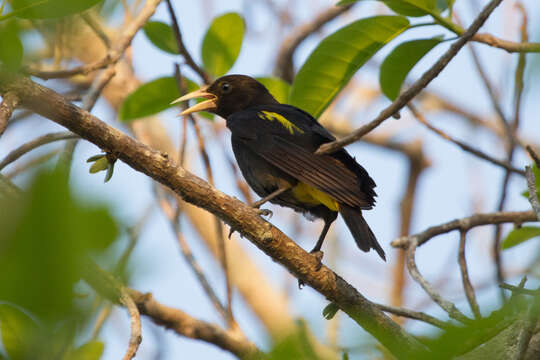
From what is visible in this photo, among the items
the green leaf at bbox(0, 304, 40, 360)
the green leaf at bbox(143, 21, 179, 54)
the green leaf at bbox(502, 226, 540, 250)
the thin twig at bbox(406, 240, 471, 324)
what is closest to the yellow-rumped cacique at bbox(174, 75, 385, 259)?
the thin twig at bbox(406, 240, 471, 324)

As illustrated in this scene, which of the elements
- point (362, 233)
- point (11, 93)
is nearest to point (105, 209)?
point (11, 93)

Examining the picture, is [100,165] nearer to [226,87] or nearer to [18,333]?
[18,333]

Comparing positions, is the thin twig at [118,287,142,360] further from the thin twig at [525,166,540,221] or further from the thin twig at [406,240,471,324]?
the thin twig at [525,166,540,221]

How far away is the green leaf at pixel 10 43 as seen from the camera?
968 millimetres

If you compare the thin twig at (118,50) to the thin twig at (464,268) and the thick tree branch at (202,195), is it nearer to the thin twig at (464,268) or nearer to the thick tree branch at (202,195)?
the thick tree branch at (202,195)

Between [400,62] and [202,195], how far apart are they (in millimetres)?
1558

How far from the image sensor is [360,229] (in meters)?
3.58

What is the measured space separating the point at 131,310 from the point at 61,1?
50.8 inches

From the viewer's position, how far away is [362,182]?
3861mm

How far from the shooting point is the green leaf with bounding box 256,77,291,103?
4383 millimetres

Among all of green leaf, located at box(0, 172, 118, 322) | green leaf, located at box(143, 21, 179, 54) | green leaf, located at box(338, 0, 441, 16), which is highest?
green leaf, located at box(338, 0, 441, 16)

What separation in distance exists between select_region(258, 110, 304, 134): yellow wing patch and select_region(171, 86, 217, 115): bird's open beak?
47cm

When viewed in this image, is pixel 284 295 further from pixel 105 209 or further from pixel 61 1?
pixel 105 209

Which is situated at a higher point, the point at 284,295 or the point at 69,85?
the point at 69,85
